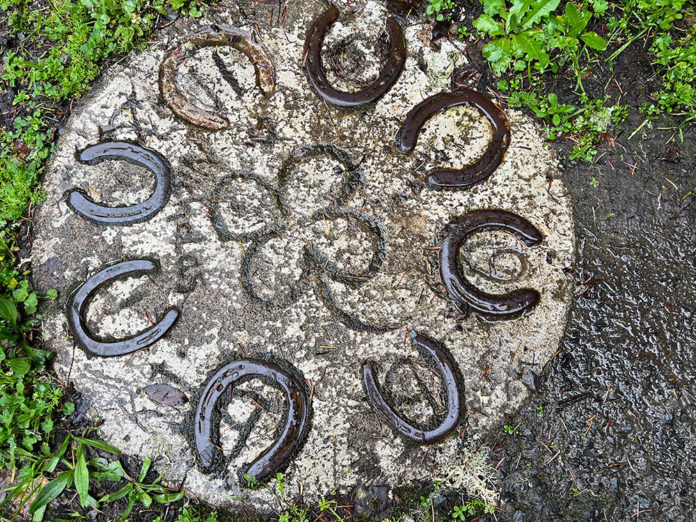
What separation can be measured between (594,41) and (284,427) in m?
2.57

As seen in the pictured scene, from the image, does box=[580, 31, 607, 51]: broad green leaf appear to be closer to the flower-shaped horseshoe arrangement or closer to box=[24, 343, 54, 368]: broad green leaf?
the flower-shaped horseshoe arrangement

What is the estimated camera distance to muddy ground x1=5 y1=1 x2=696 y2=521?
7.30 ft

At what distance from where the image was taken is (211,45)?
270 centimetres

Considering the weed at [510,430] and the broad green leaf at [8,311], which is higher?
the weed at [510,430]

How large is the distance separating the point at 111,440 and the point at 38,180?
1.50 metres

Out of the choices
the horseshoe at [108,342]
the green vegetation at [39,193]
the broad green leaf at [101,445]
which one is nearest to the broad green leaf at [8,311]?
the green vegetation at [39,193]

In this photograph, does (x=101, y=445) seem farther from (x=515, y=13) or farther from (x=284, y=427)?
(x=515, y=13)

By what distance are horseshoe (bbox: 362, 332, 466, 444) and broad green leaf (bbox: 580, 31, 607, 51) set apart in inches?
70.8

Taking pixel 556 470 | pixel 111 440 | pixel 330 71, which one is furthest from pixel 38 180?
pixel 556 470

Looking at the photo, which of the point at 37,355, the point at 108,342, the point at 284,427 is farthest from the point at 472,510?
the point at 37,355

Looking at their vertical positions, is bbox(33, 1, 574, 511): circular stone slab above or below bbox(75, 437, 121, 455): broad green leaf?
above

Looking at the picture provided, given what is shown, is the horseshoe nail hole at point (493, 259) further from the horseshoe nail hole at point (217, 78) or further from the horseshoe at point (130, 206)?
the horseshoe at point (130, 206)

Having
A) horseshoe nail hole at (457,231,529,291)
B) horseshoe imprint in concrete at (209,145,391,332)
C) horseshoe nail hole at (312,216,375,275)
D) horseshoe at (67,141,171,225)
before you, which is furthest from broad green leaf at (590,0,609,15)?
horseshoe at (67,141,171,225)

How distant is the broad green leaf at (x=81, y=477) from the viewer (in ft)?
7.48
